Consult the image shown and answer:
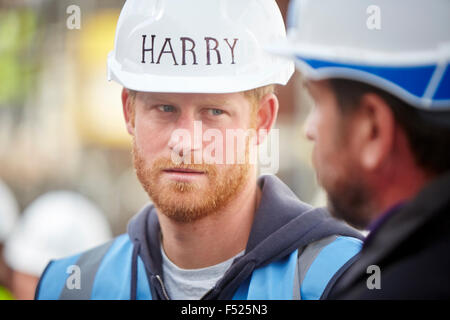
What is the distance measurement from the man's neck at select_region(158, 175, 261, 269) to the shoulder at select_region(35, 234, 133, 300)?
15.9 inches

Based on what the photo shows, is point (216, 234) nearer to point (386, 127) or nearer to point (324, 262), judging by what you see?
point (324, 262)

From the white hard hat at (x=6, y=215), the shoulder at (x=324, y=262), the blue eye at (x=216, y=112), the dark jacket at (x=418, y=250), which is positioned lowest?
the white hard hat at (x=6, y=215)

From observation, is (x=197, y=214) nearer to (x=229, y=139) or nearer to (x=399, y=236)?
(x=229, y=139)

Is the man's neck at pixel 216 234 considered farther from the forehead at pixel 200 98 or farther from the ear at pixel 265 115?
the forehead at pixel 200 98

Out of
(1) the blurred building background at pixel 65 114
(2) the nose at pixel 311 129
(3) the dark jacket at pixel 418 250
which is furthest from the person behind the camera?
(1) the blurred building background at pixel 65 114

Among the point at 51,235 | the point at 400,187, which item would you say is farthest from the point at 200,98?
the point at 51,235

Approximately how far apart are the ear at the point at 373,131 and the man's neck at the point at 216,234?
928 mm

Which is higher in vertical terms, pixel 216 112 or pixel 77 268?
pixel 216 112

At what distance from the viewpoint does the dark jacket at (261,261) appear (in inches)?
102

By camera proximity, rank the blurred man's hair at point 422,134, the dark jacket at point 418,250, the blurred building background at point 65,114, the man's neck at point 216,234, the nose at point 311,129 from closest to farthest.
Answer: the dark jacket at point 418,250 < the blurred man's hair at point 422,134 < the nose at point 311,129 < the man's neck at point 216,234 < the blurred building background at point 65,114

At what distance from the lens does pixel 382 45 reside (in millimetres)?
1964

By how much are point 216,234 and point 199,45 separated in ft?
2.91

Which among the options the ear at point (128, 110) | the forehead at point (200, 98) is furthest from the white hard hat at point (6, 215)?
the forehead at point (200, 98)
